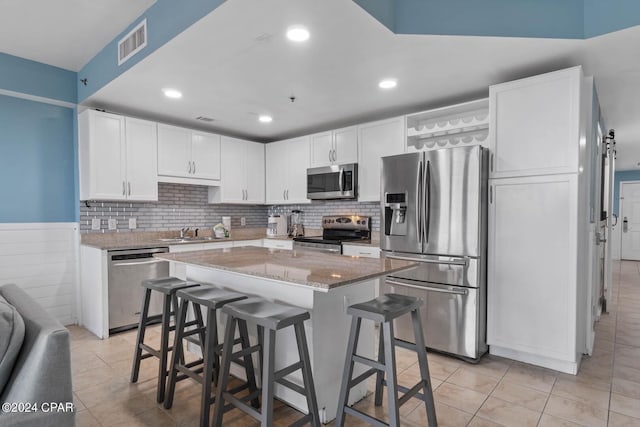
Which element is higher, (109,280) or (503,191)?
(503,191)

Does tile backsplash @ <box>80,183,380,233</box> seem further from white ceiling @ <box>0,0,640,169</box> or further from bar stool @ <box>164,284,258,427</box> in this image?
bar stool @ <box>164,284,258,427</box>

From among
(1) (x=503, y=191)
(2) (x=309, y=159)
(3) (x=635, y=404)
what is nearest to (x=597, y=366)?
(3) (x=635, y=404)

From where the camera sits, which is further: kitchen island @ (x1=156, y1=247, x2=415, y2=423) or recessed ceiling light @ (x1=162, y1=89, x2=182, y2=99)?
recessed ceiling light @ (x1=162, y1=89, x2=182, y2=99)

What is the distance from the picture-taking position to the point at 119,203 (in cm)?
405

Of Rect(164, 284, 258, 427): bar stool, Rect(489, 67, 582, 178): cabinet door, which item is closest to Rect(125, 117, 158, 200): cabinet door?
Rect(164, 284, 258, 427): bar stool

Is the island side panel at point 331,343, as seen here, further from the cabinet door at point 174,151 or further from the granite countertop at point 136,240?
the cabinet door at point 174,151

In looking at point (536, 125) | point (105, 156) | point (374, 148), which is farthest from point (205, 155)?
point (536, 125)

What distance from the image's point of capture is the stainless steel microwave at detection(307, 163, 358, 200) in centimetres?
420

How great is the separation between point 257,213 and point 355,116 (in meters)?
2.31

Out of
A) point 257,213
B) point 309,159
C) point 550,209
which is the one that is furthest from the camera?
point 257,213

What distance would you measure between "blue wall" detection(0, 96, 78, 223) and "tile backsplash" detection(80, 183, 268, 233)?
23cm

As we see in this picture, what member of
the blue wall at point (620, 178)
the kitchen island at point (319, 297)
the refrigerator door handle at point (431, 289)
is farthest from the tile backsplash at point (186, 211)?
the blue wall at point (620, 178)

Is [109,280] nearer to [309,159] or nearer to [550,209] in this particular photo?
[309,159]

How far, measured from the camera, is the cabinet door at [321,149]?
445 centimetres
